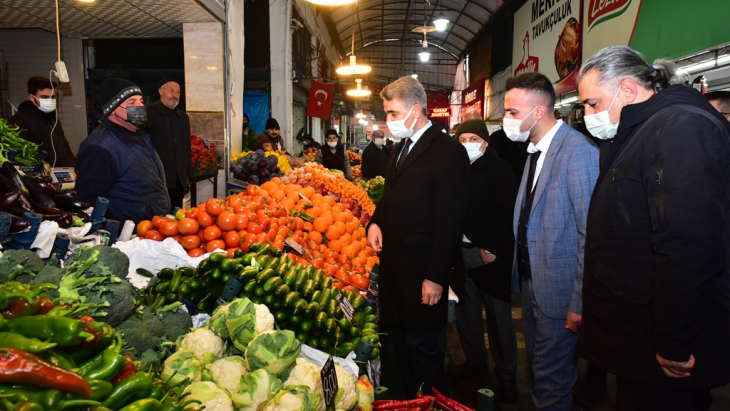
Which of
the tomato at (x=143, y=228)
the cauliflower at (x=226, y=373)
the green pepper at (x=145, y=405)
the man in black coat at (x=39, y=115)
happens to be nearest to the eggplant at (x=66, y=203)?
the tomato at (x=143, y=228)

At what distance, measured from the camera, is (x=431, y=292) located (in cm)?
283

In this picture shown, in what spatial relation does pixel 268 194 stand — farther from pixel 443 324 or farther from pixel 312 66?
pixel 312 66

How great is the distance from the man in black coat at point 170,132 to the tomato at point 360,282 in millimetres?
3222

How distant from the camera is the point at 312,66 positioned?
1669 cm

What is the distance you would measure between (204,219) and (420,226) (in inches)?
54.4

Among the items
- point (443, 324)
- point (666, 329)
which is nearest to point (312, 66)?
point (443, 324)

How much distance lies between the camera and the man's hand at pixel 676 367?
1.77 meters

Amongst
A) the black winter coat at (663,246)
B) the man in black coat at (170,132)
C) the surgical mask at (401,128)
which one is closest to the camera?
the black winter coat at (663,246)

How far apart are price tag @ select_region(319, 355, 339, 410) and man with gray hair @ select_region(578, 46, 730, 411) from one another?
1155 mm

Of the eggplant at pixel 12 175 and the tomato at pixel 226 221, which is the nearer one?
the eggplant at pixel 12 175

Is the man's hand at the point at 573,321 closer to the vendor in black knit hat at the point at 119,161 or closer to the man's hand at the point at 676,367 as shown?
the man's hand at the point at 676,367

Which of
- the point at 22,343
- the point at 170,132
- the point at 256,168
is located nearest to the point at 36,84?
the point at 170,132

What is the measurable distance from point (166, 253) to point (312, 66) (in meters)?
15.0

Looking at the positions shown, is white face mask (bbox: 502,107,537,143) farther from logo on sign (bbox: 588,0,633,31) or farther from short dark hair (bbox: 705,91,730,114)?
logo on sign (bbox: 588,0,633,31)
